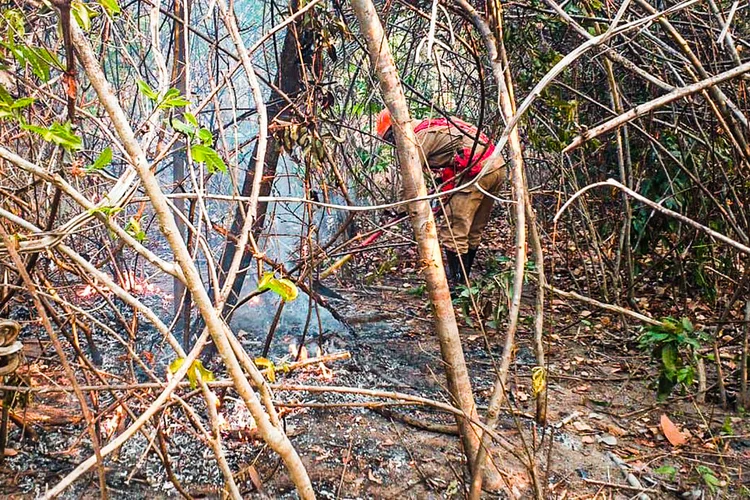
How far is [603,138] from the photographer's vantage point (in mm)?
5469

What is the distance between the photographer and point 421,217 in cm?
247

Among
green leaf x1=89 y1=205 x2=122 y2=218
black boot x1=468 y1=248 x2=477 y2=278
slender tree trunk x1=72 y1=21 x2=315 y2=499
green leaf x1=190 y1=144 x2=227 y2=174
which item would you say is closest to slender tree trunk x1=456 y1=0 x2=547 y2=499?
slender tree trunk x1=72 y1=21 x2=315 y2=499

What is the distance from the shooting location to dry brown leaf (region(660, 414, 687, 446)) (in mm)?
3207

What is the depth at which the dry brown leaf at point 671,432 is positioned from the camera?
3.21m

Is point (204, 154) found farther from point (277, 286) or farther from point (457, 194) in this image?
point (457, 194)

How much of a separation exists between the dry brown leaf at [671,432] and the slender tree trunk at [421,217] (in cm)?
136

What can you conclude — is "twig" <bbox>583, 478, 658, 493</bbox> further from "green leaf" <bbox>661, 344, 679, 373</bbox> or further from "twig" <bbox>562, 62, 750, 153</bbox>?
"twig" <bbox>562, 62, 750, 153</bbox>

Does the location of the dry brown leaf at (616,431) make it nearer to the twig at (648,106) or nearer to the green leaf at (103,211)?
the twig at (648,106)

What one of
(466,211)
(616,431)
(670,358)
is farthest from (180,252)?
(466,211)

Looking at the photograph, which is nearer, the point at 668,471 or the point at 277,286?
the point at 277,286

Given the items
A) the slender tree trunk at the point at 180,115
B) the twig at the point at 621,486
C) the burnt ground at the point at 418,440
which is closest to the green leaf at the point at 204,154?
the slender tree trunk at the point at 180,115

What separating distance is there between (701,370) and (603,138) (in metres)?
2.60

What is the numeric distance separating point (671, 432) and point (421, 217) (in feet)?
6.46

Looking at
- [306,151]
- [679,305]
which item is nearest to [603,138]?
[679,305]
